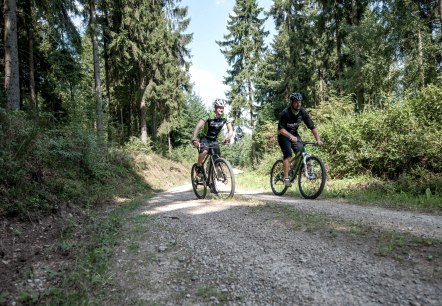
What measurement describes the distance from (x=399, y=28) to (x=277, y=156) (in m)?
8.01

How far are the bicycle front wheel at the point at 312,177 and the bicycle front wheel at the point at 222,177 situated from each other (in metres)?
1.81

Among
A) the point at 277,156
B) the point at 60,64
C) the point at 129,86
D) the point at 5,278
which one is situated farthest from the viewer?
the point at 129,86

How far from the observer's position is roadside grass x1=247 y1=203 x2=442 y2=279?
2.54 meters

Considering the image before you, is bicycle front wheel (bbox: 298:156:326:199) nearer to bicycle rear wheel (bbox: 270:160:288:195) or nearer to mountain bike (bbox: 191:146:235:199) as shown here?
bicycle rear wheel (bbox: 270:160:288:195)

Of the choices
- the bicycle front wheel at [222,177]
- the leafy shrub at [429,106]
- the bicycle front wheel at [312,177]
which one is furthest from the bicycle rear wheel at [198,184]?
the leafy shrub at [429,106]

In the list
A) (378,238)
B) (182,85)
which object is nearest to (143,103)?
(182,85)

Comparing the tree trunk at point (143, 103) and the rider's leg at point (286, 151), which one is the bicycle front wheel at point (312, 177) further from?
the tree trunk at point (143, 103)

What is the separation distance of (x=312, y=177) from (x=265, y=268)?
4553 millimetres

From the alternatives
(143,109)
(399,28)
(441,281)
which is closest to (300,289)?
(441,281)

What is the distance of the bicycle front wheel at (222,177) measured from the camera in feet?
22.6

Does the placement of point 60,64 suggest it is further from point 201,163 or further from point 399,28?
point 399,28

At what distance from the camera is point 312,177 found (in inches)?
269

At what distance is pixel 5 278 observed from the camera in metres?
2.63

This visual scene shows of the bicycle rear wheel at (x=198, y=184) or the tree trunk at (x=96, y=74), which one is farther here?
the tree trunk at (x=96, y=74)
